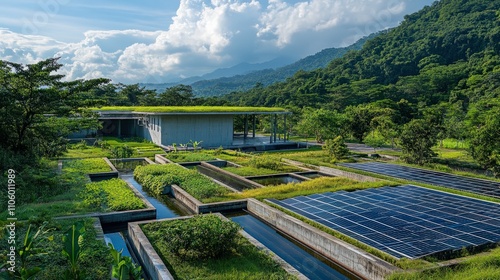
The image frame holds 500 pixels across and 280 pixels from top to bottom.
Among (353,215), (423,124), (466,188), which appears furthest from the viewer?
(423,124)

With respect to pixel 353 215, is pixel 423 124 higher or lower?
higher

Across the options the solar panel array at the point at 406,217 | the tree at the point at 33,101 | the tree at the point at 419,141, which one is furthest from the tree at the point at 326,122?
the tree at the point at 33,101

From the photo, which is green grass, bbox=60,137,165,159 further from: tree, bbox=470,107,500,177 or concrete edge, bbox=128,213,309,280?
tree, bbox=470,107,500,177

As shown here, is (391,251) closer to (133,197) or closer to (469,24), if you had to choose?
(133,197)

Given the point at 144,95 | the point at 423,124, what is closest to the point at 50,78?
the point at 423,124

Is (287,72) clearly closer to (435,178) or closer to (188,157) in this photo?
(188,157)

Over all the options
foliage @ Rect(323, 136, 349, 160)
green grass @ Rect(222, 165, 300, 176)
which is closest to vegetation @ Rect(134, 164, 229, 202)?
green grass @ Rect(222, 165, 300, 176)

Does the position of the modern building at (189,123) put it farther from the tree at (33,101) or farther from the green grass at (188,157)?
the tree at (33,101)
